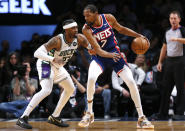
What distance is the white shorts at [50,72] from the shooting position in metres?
6.75

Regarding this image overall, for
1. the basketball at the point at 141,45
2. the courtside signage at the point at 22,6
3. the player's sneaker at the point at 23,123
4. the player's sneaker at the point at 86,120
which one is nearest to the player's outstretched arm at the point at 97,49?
the basketball at the point at 141,45

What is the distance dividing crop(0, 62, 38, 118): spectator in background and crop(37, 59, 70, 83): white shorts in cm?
191

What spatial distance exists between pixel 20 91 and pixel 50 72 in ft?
7.37

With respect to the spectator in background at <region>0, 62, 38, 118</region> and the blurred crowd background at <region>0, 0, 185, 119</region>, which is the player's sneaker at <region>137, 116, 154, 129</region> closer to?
the blurred crowd background at <region>0, 0, 185, 119</region>

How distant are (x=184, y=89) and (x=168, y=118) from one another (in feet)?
2.12

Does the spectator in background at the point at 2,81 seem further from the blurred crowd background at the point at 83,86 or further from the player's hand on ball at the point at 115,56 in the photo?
the player's hand on ball at the point at 115,56

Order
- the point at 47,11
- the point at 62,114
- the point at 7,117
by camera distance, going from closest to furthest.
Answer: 1. the point at 62,114
2. the point at 7,117
3. the point at 47,11

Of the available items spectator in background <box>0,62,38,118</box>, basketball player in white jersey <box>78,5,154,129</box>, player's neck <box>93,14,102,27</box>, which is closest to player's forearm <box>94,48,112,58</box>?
basketball player in white jersey <box>78,5,154,129</box>

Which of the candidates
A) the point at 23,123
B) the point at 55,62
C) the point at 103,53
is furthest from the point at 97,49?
the point at 23,123

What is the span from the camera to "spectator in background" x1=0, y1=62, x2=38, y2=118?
8602 mm

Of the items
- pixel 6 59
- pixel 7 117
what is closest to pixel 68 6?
pixel 6 59

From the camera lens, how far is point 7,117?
936cm

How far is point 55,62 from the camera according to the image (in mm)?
6496

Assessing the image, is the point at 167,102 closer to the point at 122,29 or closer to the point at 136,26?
the point at 122,29
